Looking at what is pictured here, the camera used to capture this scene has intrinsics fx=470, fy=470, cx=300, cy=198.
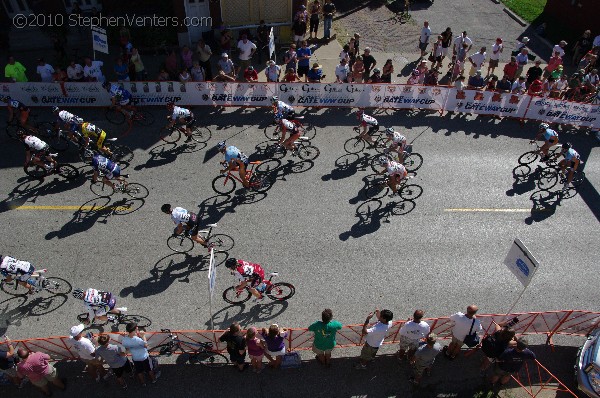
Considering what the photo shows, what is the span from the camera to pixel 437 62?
2133 centimetres

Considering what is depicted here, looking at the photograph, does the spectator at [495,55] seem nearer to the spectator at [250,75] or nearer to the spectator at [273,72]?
the spectator at [273,72]

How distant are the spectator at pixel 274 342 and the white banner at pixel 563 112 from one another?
1426 centimetres

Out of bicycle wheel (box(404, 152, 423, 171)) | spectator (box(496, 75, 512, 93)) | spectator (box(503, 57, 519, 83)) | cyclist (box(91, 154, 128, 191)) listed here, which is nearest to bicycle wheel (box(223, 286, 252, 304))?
cyclist (box(91, 154, 128, 191))

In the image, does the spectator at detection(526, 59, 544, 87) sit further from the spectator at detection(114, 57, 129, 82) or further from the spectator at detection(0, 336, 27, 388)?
the spectator at detection(0, 336, 27, 388)

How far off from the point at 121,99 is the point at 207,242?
719 cm

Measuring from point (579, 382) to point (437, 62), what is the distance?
15.0 meters

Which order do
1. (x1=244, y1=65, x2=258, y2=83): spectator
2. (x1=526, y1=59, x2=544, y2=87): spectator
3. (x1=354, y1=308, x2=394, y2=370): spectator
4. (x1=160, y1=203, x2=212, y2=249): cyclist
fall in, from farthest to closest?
(x1=526, y1=59, x2=544, y2=87): spectator → (x1=244, y1=65, x2=258, y2=83): spectator → (x1=160, y1=203, x2=212, y2=249): cyclist → (x1=354, y1=308, x2=394, y2=370): spectator

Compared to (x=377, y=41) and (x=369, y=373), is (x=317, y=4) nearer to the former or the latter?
(x=377, y=41)

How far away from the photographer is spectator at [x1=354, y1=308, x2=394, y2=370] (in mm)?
9922

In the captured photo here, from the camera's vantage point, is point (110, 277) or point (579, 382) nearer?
point (579, 382)

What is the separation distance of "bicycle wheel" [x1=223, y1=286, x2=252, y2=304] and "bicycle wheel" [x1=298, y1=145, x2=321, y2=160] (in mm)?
5949

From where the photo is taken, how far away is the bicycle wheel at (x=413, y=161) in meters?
16.3

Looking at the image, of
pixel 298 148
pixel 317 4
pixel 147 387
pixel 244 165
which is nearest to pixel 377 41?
pixel 317 4

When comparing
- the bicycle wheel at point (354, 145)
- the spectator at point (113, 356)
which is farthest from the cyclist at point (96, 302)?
the bicycle wheel at point (354, 145)
